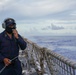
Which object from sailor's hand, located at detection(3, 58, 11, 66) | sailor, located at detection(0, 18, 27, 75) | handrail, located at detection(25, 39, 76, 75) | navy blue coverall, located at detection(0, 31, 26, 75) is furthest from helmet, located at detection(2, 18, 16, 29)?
handrail, located at detection(25, 39, 76, 75)

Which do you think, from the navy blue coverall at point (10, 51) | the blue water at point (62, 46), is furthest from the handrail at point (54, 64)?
the blue water at point (62, 46)

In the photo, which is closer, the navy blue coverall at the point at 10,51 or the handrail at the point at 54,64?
the handrail at the point at 54,64

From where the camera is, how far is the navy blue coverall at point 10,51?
739 cm

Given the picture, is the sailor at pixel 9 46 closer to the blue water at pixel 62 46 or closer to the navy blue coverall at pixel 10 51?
the navy blue coverall at pixel 10 51

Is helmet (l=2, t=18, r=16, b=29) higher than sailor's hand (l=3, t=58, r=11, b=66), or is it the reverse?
helmet (l=2, t=18, r=16, b=29)

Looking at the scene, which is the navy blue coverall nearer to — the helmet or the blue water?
the helmet

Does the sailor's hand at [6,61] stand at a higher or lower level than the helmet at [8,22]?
→ lower

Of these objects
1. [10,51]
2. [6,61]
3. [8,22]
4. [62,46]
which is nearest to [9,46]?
[10,51]

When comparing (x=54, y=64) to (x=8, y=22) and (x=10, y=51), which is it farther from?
(x=8, y=22)

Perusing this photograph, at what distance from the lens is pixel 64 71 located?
675 cm

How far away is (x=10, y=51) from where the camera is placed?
24.3 feet

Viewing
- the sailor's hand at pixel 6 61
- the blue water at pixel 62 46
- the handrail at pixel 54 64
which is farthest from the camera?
the blue water at pixel 62 46

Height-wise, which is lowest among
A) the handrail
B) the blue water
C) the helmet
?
the blue water

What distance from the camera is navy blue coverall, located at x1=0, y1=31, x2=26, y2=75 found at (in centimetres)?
739
